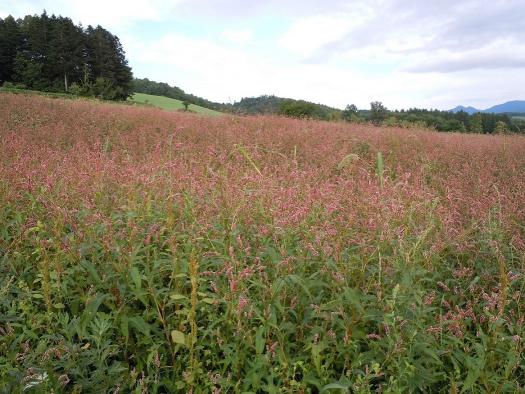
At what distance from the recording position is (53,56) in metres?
50.4

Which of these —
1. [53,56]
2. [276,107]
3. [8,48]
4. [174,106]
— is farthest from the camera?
[8,48]

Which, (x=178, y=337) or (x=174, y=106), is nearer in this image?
(x=178, y=337)

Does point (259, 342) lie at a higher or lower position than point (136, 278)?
lower

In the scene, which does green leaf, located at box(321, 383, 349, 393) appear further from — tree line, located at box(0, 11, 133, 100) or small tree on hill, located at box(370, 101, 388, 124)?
tree line, located at box(0, 11, 133, 100)

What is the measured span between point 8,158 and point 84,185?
150cm

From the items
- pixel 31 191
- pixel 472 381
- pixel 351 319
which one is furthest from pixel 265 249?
pixel 31 191

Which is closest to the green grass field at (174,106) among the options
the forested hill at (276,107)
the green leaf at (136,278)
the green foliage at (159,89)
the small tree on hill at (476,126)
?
the forested hill at (276,107)

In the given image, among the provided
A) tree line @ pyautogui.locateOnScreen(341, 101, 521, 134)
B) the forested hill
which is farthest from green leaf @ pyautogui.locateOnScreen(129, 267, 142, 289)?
tree line @ pyautogui.locateOnScreen(341, 101, 521, 134)

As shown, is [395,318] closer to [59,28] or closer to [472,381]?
[472,381]

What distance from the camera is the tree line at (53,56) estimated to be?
49.1 metres

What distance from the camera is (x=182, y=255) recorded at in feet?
8.17

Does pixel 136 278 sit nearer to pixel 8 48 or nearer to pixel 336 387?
pixel 336 387

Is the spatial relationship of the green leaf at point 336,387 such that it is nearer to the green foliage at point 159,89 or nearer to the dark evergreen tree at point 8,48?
the green foliage at point 159,89

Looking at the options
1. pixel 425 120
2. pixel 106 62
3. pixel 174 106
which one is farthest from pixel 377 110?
pixel 106 62
